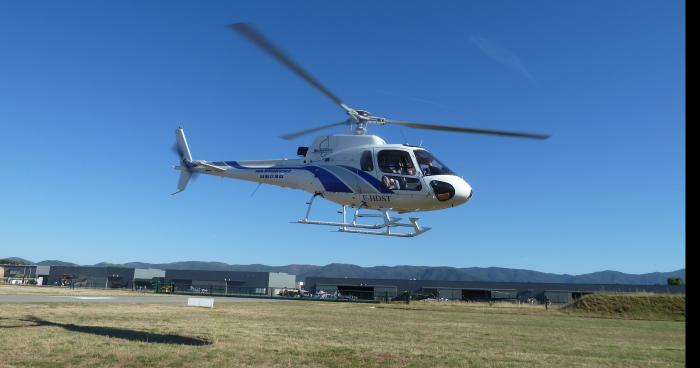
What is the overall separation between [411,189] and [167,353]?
9579mm

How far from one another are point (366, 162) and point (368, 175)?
540 mm

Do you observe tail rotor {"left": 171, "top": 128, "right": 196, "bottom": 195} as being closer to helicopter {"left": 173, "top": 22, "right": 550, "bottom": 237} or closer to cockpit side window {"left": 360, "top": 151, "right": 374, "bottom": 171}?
helicopter {"left": 173, "top": 22, "right": 550, "bottom": 237}

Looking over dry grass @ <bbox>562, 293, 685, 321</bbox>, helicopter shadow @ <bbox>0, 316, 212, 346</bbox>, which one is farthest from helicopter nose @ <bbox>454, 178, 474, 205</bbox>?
dry grass @ <bbox>562, 293, 685, 321</bbox>

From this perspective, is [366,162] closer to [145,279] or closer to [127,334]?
[127,334]

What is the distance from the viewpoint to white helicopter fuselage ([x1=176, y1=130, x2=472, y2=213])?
18.4 m

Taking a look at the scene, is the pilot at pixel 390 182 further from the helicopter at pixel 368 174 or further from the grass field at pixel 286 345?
the grass field at pixel 286 345

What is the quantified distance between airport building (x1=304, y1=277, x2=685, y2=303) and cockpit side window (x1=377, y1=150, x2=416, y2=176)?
69.8 meters

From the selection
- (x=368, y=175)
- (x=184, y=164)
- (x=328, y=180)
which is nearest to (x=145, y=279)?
(x=184, y=164)

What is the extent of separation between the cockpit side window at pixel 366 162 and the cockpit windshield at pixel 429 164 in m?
1.72

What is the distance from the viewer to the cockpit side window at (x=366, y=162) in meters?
19.2

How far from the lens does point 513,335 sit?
23.0 metres

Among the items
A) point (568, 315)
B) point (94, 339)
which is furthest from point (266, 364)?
point (568, 315)

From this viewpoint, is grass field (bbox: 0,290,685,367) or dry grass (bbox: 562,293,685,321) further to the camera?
dry grass (bbox: 562,293,685,321)

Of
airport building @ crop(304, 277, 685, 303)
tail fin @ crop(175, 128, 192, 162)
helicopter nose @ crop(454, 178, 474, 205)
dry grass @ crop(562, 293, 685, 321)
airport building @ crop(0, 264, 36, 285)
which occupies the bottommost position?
airport building @ crop(0, 264, 36, 285)
